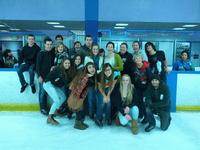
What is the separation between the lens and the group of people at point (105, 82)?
464cm

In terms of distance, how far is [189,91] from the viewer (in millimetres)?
5848

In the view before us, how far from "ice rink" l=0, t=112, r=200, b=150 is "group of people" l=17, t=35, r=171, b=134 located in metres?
0.17

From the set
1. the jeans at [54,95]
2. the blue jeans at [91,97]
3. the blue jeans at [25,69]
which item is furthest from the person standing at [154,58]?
the blue jeans at [25,69]

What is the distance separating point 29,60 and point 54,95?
0.93m

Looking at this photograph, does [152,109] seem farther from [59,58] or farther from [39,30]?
[39,30]

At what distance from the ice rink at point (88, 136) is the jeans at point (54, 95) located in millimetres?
300

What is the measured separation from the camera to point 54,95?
16.0ft

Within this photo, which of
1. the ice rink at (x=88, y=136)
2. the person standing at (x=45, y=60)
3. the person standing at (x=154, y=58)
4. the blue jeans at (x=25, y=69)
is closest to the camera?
the ice rink at (x=88, y=136)

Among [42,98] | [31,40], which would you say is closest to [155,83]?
[42,98]

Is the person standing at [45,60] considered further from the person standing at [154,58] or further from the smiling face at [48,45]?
the person standing at [154,58]

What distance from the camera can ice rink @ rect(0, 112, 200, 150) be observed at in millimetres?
3854

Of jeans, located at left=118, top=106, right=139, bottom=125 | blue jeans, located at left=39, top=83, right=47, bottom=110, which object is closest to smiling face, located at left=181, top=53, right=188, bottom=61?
jeans, located at left=118, top=106, right=139, bottom=125

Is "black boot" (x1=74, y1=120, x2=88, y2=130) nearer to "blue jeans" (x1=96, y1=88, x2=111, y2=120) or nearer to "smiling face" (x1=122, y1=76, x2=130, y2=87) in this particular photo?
"blue jeans" (x1=96, y1=88, x2=111, y2=120)

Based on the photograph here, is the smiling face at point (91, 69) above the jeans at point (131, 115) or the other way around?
above
